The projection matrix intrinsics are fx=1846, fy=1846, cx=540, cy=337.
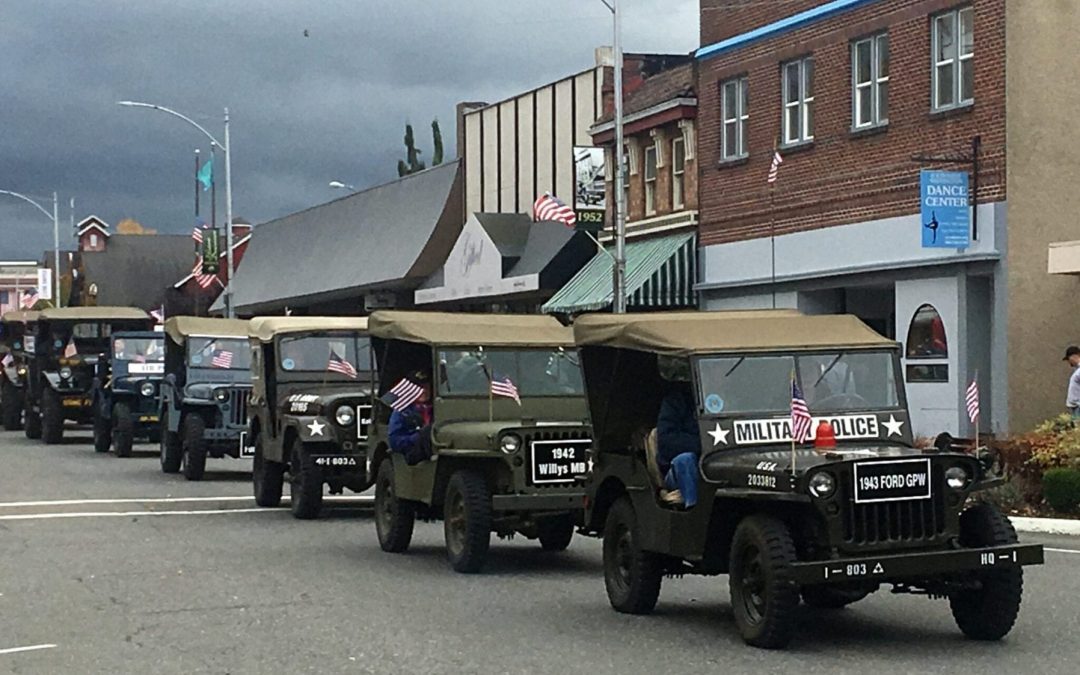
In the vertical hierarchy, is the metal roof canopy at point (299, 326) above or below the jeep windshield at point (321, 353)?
above

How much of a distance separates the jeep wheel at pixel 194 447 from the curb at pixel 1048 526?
12.5m

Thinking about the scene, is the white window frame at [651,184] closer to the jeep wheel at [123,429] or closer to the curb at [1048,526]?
the jeep wheel at [123,429]

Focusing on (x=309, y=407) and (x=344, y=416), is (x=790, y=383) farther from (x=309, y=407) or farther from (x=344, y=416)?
(x=309, y=407)

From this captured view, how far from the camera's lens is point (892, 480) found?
10.7m

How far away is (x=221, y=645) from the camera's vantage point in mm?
11594

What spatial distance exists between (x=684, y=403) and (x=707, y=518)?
945mm

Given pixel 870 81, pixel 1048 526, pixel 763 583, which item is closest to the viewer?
pixel 763 583

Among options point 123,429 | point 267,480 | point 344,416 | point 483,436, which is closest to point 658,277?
point 123,429

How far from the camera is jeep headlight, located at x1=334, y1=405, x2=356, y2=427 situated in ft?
66.5

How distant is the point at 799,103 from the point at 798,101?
8cm

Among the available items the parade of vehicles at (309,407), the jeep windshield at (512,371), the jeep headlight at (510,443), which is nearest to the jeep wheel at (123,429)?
the parade of vehicles at (309,407)

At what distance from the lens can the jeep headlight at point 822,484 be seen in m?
10.6

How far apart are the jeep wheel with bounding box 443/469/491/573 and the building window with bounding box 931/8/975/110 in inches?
641

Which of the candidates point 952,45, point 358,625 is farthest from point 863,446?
point 952,45
